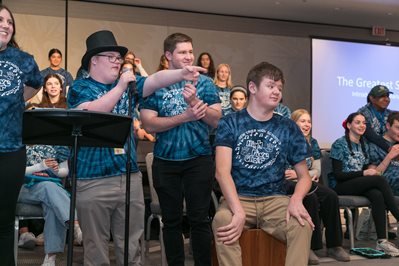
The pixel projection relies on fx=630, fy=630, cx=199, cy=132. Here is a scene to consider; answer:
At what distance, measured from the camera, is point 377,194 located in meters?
5.23

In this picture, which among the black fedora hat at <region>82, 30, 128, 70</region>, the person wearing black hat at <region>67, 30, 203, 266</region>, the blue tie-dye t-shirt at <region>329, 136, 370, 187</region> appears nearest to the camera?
the person wearing black hat at <region>67, 30, 203, 266</region>

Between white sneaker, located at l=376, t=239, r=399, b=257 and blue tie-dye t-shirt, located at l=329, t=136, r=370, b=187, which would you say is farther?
blue tie-dye t-shirt, located at l=329, t=136, r=370, b=187

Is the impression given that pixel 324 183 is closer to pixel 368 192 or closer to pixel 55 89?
pixel 368 192

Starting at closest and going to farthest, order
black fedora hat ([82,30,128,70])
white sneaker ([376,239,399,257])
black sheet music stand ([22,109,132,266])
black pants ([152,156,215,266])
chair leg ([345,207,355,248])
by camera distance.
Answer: black sheet music stand ([22,109,132,266]) → black fedora hat ([82,30,128,70]) → black pants ([152,156,215,266]) → white sneaker ([376,239,399,257]) → chair leg ([345,207,355,248])

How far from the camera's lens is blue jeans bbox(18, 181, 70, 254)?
410 centimetres

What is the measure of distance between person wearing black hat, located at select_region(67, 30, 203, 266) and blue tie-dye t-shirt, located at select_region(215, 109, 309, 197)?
385 millimetres

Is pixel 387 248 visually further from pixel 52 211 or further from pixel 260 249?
pixel 52 211

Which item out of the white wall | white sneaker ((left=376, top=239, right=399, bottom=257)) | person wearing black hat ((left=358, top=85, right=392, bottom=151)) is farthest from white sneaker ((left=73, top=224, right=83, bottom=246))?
the white wall

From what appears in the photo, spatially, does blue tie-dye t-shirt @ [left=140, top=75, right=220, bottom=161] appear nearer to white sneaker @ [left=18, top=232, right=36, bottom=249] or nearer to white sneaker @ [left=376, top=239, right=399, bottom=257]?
white sneaker @ [left=18, top=232, right=36, bottom=249]

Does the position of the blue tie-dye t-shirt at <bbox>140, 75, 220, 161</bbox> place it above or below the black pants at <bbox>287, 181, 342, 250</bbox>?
above

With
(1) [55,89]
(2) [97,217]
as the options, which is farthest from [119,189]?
(1) [55,89]

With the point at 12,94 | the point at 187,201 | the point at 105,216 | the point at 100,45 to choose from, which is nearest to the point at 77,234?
the point at 187,201

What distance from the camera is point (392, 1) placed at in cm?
910

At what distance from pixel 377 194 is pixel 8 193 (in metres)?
3.24
